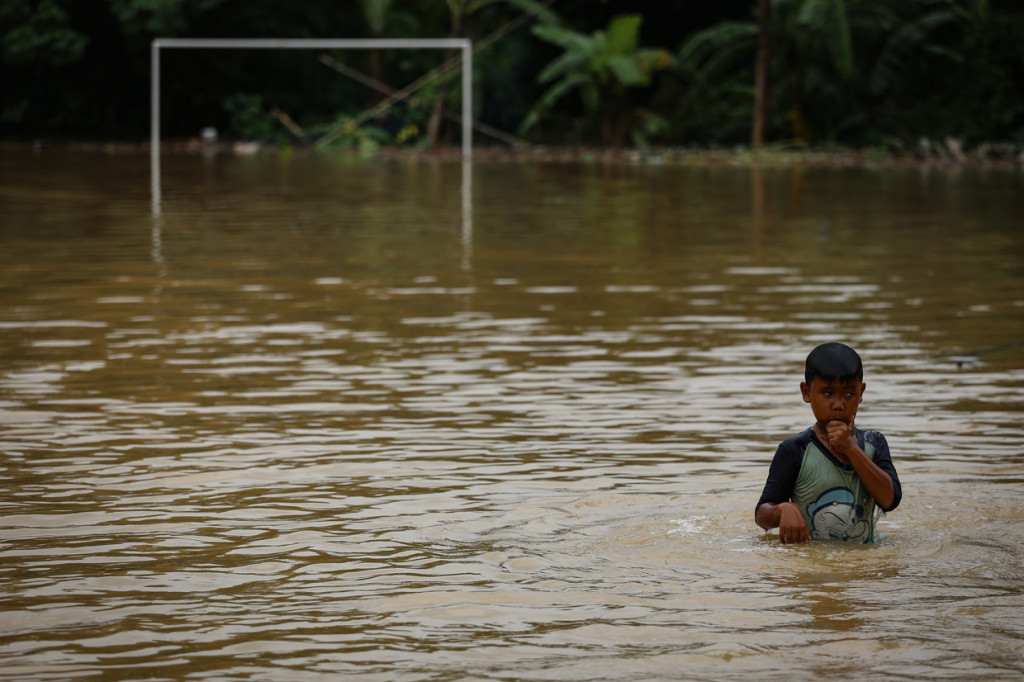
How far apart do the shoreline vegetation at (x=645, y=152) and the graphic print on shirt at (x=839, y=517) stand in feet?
96.3

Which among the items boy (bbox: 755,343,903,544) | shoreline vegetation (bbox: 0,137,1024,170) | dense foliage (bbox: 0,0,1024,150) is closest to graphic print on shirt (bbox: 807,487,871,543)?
boy (bbox: 755,343,903,544)

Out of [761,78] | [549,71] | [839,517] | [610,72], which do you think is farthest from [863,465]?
[610,72]

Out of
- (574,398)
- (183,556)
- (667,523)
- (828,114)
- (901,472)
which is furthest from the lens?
(828,114)

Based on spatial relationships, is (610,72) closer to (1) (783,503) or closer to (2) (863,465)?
(1) (783,503)

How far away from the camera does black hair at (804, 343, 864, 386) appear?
4715mm

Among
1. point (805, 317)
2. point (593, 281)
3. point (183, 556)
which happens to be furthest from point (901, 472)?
point (593, 281)

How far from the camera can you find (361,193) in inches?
944

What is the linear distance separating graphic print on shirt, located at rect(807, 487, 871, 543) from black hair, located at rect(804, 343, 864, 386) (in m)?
0.43

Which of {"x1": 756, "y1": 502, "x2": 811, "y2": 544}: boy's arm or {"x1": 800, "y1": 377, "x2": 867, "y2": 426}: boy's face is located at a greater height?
{"x1": 800, "y1": 377, "x2": 867, "y2": 426}: boy's face

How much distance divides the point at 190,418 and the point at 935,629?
4.02m

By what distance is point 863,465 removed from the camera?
480cm

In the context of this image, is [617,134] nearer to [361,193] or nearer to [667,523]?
[361,193]

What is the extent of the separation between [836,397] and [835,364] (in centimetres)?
12

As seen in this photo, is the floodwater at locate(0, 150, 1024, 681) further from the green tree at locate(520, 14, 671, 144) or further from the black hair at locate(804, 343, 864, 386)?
the green tree at locate(520, 14, 671, 144)
